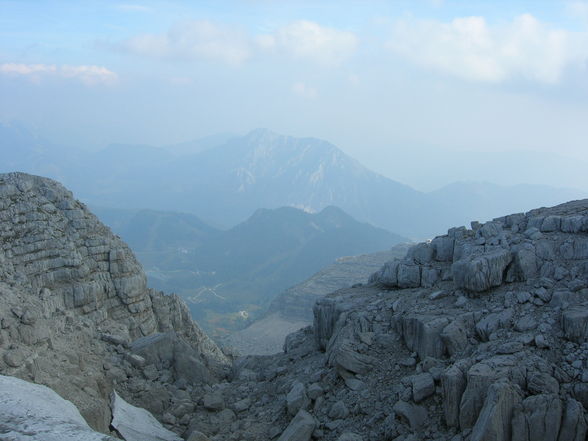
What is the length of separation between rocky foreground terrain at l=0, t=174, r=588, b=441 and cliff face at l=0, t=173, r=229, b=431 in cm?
6

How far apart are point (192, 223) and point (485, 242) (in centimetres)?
18100

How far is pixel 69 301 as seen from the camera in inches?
800

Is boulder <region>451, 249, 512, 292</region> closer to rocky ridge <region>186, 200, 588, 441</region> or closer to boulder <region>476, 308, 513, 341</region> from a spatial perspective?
rocky ridge <region>186, 200, 588, 441</region>

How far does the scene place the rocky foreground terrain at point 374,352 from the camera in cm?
1016

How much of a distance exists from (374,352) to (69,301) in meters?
12.8

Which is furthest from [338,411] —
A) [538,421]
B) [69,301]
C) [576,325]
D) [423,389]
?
[69,301]

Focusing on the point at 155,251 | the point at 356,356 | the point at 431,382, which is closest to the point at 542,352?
the point at 431,382

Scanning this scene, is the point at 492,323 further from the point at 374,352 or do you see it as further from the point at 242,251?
the point at 242,251

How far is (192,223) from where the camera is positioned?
626 ft

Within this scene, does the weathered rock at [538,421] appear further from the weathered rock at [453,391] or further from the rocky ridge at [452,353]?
the weathered rock at [453,391]

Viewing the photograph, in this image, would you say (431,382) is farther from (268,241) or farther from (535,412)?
(268,241)

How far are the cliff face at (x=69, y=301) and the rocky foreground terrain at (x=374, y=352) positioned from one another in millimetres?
63

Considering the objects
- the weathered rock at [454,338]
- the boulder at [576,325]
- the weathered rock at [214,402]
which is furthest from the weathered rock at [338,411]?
the boulder at [576,325]

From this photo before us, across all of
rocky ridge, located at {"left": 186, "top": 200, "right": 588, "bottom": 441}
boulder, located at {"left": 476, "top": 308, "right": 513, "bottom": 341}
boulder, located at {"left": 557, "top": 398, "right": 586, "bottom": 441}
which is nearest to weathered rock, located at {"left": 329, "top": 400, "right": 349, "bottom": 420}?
rocky ridge, located at {"left": 186, "top": 200, "right": 588, "bottom": 441}
